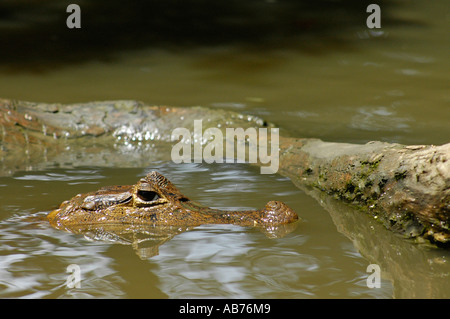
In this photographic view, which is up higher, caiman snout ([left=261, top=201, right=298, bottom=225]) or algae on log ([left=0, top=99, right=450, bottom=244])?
algae on log ([left=0, top=99, right=450, bottom=244])

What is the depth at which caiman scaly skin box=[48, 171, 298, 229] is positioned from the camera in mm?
3832

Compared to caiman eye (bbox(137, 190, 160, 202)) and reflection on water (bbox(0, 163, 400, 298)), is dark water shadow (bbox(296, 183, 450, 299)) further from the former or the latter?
caiman eye (bbox(137, 190, 160, 202))

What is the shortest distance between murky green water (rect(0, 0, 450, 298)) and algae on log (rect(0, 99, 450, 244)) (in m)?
0.17

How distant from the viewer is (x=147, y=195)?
12.8 feet

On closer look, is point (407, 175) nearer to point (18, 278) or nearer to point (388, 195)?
point (388, 195)

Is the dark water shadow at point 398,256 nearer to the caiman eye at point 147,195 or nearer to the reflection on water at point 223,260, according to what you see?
the reflection on water at point 223,260

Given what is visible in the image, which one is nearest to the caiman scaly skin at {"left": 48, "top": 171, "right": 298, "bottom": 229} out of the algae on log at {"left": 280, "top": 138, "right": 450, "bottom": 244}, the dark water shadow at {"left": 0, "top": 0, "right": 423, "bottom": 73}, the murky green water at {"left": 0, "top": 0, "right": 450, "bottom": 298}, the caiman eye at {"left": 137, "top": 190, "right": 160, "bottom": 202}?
the caiman eye at {"left": 137, "top": 190, "right": 160, "bottom": 202}

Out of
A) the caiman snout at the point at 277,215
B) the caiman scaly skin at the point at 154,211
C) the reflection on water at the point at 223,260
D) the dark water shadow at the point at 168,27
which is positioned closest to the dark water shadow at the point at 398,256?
the reflection on water at the point at 223,260

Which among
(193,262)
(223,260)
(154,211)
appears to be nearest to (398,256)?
(223,260)

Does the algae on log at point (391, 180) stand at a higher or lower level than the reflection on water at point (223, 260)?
higher

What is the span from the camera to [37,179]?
17.3 ft

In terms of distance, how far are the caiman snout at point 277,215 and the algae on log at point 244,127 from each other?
0.65 meters

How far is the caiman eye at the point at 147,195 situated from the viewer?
388cm

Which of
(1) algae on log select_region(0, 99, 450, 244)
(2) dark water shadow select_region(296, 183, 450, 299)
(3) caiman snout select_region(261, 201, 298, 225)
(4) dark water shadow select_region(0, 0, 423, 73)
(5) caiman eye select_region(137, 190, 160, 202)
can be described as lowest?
(2) dark water shadow select_region(296, 183, 450, 299)
